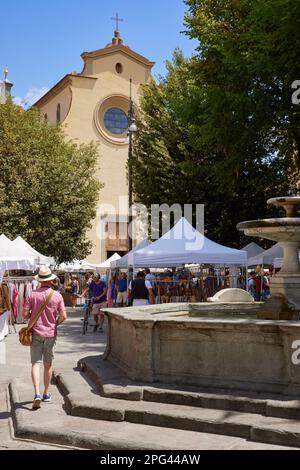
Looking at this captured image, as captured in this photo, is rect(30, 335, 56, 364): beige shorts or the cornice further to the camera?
the cornice

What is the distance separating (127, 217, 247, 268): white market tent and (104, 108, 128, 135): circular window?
24612mm

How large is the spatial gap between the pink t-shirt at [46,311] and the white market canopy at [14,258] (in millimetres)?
11634

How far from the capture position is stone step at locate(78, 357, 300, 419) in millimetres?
5980

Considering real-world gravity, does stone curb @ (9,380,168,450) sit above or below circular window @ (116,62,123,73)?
below

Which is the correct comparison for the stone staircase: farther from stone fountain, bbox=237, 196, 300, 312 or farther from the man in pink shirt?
stone fountain, bbox=237, 196, 300, 312

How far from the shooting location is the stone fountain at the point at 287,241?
346 inches

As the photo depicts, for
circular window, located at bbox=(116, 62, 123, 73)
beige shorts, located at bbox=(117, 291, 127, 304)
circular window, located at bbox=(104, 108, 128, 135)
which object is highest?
circular window, located at bbox=(116, 62, 123, 73)

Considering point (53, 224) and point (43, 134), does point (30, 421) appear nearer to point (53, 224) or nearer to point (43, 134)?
point (53, 224)

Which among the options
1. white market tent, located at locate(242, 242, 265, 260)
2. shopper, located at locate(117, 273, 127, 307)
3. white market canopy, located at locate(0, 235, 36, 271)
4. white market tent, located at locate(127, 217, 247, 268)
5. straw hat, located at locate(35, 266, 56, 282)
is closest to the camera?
straw hat, located at locate(35, 266, 56, 282)

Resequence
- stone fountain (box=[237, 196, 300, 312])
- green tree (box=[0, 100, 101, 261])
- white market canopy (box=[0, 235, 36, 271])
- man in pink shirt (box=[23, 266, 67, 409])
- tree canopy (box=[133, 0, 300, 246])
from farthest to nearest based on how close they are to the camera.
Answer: green tree (box=[0, 100, 101, 261]) < white market canopy (box=[0, 235, 36, 271]) < tree canopy (box=[133, 0, 300, 246]) < stone fountain (box=[237, 196, 300, 312]) < man in pink shirt (box=[23, 266, 67, 409])

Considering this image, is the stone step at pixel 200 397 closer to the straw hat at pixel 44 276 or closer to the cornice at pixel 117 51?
the straw hat at pixel 44 276

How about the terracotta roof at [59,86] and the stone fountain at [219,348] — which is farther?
the terracotta roof at [59,86]

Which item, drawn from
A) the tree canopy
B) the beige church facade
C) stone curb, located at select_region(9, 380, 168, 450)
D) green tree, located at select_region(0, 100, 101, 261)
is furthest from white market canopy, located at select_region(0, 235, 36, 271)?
the beige church facade

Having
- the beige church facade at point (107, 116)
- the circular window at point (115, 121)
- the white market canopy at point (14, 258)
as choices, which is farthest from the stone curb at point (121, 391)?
the circular window at point (115, 121)
